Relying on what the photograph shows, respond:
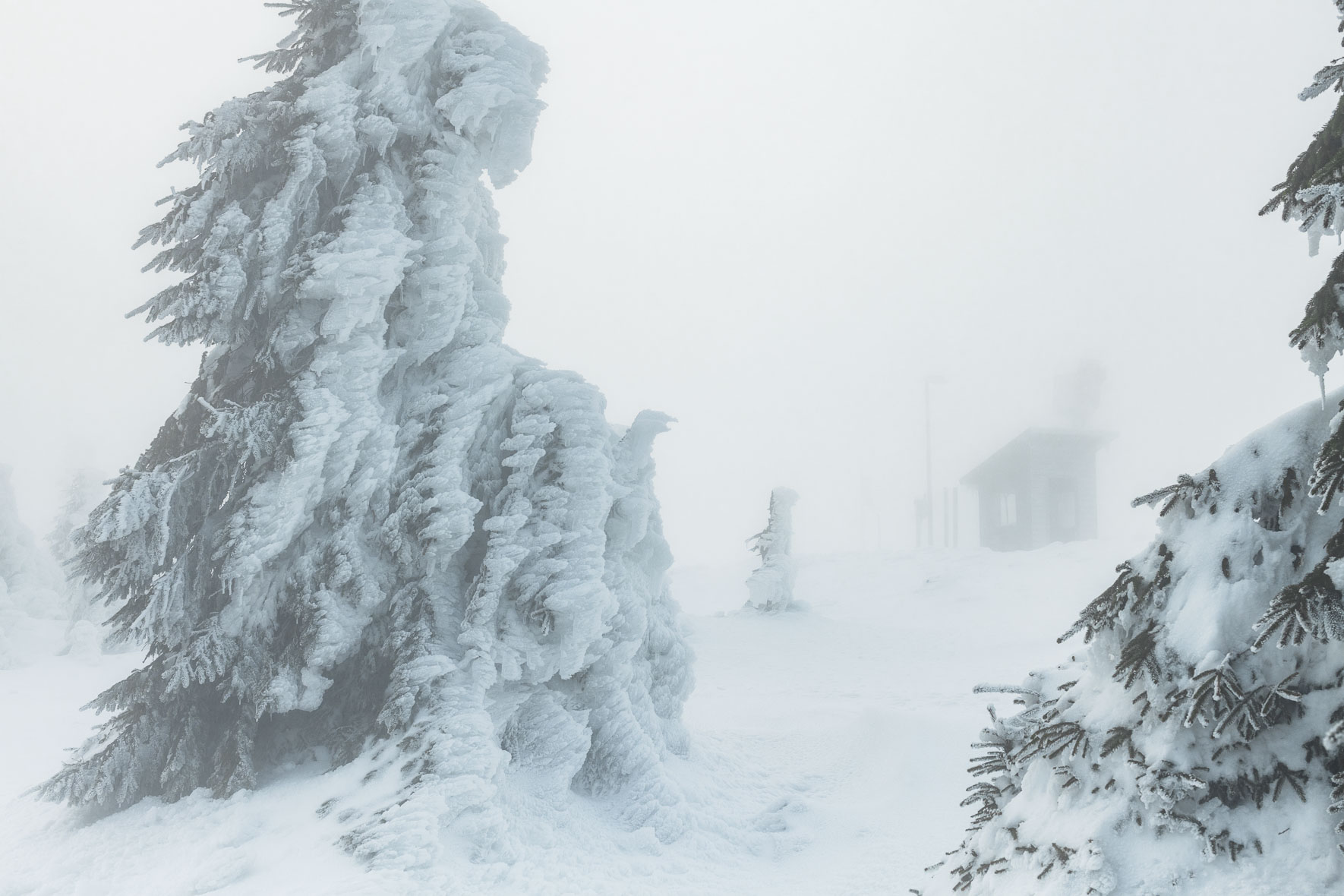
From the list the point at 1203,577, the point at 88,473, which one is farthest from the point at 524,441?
the point at 88,473

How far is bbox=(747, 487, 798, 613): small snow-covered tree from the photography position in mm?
24766

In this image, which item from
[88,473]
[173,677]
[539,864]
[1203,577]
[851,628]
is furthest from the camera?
[88,473]

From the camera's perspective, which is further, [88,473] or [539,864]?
[88,473]

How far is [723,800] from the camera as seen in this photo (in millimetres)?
10555

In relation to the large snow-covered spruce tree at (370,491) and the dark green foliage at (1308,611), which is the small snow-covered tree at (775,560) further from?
the dark green foliage at (1308,611)

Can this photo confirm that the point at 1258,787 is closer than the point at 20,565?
Yes

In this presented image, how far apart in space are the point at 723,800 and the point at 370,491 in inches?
226

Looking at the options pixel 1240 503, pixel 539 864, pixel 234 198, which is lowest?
pixel 539 864

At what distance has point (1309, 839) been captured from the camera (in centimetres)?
275

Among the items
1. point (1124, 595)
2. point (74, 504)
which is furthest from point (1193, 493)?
point (74, 504)

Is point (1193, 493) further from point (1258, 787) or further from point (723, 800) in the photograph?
point (723, 800)

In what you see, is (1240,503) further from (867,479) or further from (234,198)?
(867,479)

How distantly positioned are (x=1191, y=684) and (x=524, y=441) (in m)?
7.90

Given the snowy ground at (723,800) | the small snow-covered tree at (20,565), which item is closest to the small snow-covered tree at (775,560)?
the snowy ground at (723,800)
